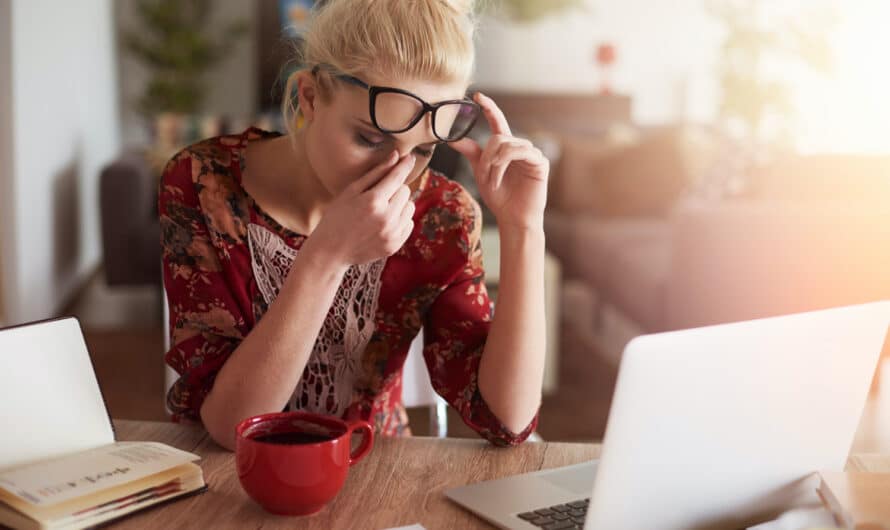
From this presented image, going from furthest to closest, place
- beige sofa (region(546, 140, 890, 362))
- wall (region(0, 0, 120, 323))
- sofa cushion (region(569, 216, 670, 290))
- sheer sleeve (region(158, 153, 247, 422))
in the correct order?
sofa cushion (region(569, 216, 670, 290)), wall (region(0, 0, 120, 323)), beige sofa (region(546, 140, 890, 362)), sheer sleeve (region(158, 153, 247, 422))

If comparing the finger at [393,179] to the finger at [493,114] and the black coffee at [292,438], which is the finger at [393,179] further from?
the black coffee at [292,438]

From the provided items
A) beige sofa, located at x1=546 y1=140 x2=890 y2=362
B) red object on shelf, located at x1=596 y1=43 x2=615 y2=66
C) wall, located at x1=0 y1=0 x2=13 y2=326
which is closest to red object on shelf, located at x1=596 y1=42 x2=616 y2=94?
red object on shelf, located at x1=596 y1=43 x2=615 y2=66

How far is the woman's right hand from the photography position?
106 centimetres

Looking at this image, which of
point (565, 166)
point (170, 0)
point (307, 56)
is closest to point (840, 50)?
point (565, 166)

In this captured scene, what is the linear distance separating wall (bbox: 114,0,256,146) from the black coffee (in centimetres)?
577

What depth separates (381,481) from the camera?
95 centimetres

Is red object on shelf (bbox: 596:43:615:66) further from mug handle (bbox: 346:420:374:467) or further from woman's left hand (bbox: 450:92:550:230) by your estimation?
mug handle (bbox: 346:420:374:467)

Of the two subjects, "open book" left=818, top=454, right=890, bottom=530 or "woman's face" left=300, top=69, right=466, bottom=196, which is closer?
"open book" left=818, top=454, right=890, bottom=530

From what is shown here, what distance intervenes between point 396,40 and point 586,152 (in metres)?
4.06

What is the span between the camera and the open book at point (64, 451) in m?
0.82

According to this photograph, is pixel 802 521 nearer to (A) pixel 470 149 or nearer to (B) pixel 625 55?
(A) pixel 470 149

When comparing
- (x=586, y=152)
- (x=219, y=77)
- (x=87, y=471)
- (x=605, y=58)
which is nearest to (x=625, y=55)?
(x=605, y=58)

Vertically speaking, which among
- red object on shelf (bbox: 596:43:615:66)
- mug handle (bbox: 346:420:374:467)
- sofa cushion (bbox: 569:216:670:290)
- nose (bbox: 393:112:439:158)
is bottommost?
sofa cushion (bbox: 569:216:670:290)

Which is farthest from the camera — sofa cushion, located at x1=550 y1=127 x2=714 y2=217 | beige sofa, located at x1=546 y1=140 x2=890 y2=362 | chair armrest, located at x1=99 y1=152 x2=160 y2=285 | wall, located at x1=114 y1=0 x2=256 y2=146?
wall, located at x1=114 y1=0 x2=256 y2=146
